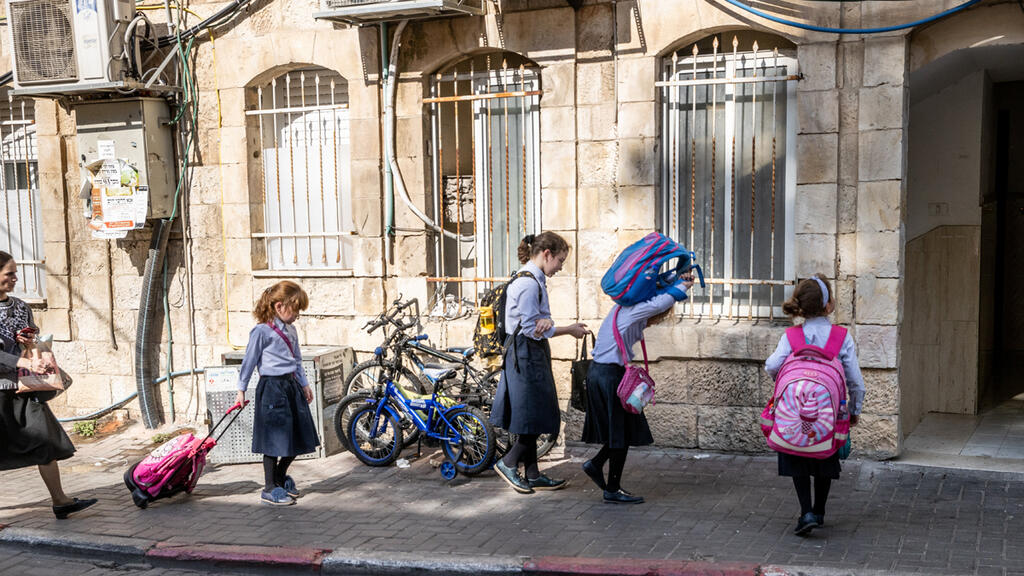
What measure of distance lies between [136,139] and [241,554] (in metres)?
4.64

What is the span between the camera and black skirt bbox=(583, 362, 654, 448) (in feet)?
→ 21.6

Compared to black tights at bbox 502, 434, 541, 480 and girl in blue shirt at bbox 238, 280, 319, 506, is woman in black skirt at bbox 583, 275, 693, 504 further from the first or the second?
girl in blue shirt at bbox 238, 280, 319, 506

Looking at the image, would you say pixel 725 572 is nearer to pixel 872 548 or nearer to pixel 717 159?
pixel 872 548

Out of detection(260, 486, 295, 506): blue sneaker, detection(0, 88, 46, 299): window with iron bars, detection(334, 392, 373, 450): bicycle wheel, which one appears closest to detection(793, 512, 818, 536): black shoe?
detection(260, 486, 295, 506): blue sneaker

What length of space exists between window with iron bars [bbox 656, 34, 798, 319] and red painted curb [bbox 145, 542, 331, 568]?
12.0ft

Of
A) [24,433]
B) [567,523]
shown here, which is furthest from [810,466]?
[24,433]

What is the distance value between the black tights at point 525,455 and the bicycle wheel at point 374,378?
4.30 ft

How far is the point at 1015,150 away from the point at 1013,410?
376 cm

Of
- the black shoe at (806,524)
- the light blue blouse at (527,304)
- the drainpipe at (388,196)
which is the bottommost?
the black shoe at (806,524)

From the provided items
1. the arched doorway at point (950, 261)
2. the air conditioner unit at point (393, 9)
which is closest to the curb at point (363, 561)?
the arched doorway at point (950, 261)

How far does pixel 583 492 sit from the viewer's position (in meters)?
7.11

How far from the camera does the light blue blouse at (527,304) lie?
22.3 feet

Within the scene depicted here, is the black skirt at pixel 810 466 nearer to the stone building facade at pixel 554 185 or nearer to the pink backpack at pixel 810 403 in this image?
the pink backpack at pixel 810 403

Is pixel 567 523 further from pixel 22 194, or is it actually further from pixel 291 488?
pixel 22 194
